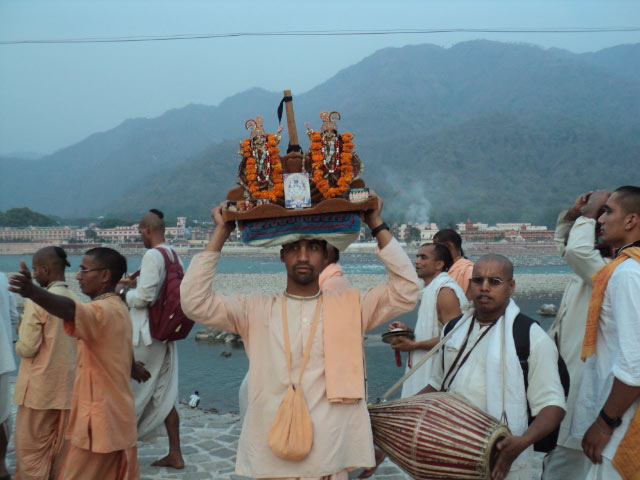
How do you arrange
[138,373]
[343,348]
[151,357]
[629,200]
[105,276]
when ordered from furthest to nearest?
[151,357], [138,373], [105,276], [629,200], [343,348]

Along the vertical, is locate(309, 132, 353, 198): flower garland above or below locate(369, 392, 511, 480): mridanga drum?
above

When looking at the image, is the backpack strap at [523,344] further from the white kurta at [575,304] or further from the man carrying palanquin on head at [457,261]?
the man carrying palanquin on head at [457,261]

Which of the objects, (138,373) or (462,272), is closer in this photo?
(138,373)

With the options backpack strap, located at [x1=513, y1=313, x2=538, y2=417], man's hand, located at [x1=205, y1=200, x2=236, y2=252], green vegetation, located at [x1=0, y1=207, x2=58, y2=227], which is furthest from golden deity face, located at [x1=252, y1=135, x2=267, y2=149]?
green vegetation, located at [x1=0, y1=207, x2=58, y2=227]

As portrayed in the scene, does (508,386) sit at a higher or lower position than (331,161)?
lower

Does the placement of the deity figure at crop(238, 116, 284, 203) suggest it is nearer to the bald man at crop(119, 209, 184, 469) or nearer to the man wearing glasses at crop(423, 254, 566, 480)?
the man wearing glasses at crop(423, 254, 566, 480)

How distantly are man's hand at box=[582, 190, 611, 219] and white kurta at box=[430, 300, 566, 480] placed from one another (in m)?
1.31

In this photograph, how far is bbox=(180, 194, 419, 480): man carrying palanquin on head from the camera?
3.02 m

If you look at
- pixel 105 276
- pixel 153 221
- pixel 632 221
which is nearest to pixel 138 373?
pixel 105 276

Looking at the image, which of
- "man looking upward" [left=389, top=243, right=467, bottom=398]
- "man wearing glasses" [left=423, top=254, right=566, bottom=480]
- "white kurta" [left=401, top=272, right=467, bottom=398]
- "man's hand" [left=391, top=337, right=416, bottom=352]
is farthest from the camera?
"white kurta" [left=401, top=272, right=467, bottom=398]

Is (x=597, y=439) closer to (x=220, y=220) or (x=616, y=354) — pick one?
(x=616, y=354)

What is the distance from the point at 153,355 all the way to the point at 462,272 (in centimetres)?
328

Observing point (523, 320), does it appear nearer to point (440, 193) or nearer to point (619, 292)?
point (619, 292)

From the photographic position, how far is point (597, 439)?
3182 millimetres
